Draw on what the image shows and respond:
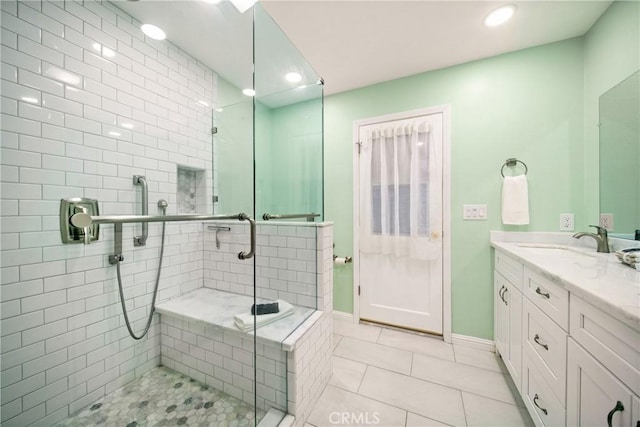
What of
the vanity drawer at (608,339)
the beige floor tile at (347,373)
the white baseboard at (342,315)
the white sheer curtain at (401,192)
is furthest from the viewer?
the white baseboard at (342,315)

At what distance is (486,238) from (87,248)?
2.79 metres

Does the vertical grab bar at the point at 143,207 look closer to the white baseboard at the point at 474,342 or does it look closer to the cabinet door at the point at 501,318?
the cabinet door at the point at 501,318

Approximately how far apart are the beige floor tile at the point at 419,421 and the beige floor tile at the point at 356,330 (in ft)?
2.45

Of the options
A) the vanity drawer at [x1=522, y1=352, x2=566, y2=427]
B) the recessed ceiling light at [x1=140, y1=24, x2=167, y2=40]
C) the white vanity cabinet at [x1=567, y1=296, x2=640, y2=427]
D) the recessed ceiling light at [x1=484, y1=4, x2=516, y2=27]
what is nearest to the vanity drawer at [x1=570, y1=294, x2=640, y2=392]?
the white vanity cabinet at [x1=567, y1=296, x2=640, y2=427]

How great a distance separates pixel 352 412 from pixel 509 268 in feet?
4.51

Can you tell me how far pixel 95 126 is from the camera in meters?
1.19

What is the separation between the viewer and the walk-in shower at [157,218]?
3.21 feet

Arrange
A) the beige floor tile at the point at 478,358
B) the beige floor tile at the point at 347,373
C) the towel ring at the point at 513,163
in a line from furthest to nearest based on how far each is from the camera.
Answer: the towel ring at the point at 513,163, the beige floor tile at the point at 478,358, the beige floor tile at the point at 347,373

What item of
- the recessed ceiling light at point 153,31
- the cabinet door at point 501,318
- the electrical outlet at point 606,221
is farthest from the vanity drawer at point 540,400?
the recessed ceiling light at point 153,31

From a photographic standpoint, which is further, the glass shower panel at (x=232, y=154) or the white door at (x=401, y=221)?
the white door at (x=401, y=221)

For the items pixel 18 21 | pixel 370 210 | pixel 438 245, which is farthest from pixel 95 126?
pixel 438 245

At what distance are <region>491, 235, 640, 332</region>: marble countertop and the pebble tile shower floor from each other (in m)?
1.56

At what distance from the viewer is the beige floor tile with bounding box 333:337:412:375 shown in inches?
65.6

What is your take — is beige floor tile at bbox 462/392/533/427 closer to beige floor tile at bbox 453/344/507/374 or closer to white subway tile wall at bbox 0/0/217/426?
beige floor tile at bbox 453/344/507/374
